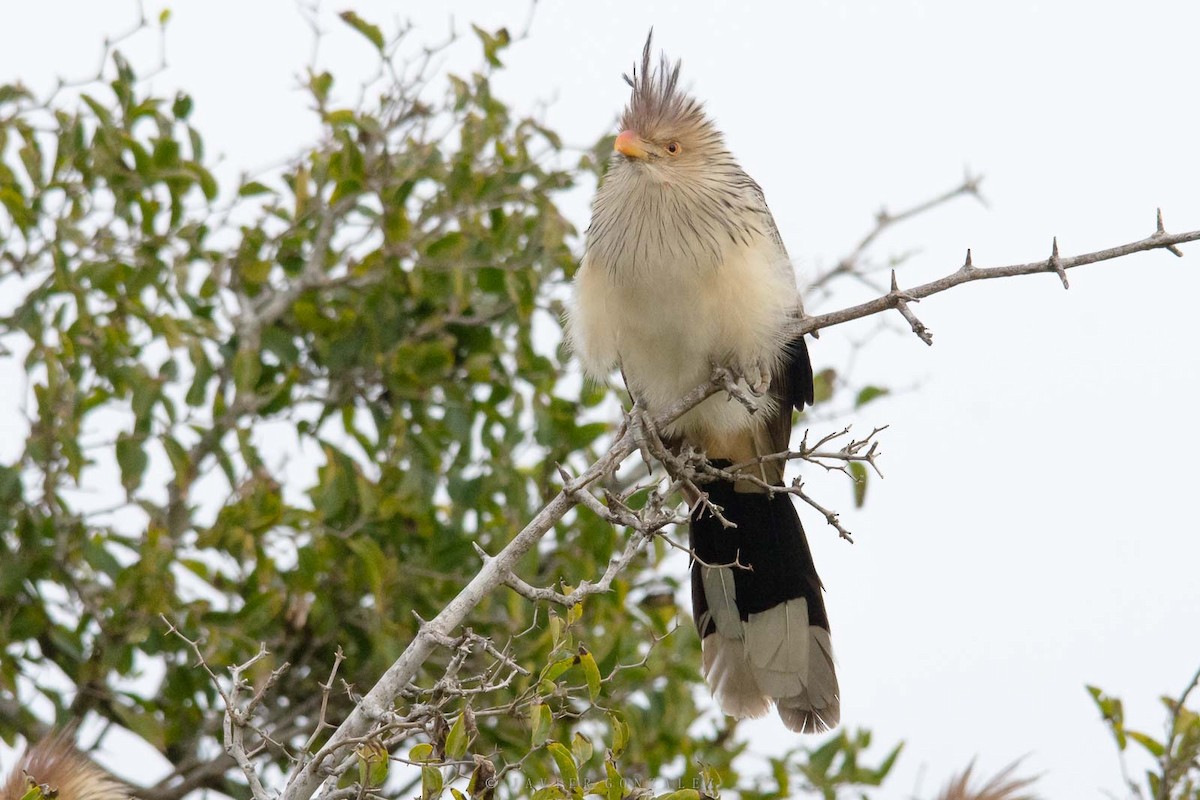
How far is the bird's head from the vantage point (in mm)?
3518

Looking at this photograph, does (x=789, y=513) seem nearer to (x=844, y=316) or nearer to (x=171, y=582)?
(x=844, y=316)

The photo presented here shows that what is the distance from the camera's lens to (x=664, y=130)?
141 inches

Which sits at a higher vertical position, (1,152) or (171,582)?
(1,152)

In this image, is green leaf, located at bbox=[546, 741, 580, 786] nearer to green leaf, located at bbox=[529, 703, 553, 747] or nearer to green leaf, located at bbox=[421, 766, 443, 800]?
green leaf, located at bbox=[529, 703, 553, 747]

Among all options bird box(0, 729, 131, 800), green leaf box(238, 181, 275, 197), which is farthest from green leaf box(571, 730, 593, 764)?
green leaf box(238, 181, 275, 197)

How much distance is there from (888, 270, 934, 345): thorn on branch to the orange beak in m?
1.04

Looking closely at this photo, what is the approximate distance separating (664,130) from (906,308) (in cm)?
117

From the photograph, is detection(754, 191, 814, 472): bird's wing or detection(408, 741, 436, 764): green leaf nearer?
detection(408, 741, 436, 764): green leaf

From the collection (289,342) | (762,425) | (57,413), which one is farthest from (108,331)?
(762,425)

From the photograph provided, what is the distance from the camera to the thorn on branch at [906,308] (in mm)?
2566

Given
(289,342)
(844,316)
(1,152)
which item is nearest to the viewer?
(844,316)

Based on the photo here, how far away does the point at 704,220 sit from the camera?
3.40m

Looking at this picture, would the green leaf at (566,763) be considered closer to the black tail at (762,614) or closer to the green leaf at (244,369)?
the black tail at (762,614)

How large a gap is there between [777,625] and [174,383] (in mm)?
1782
